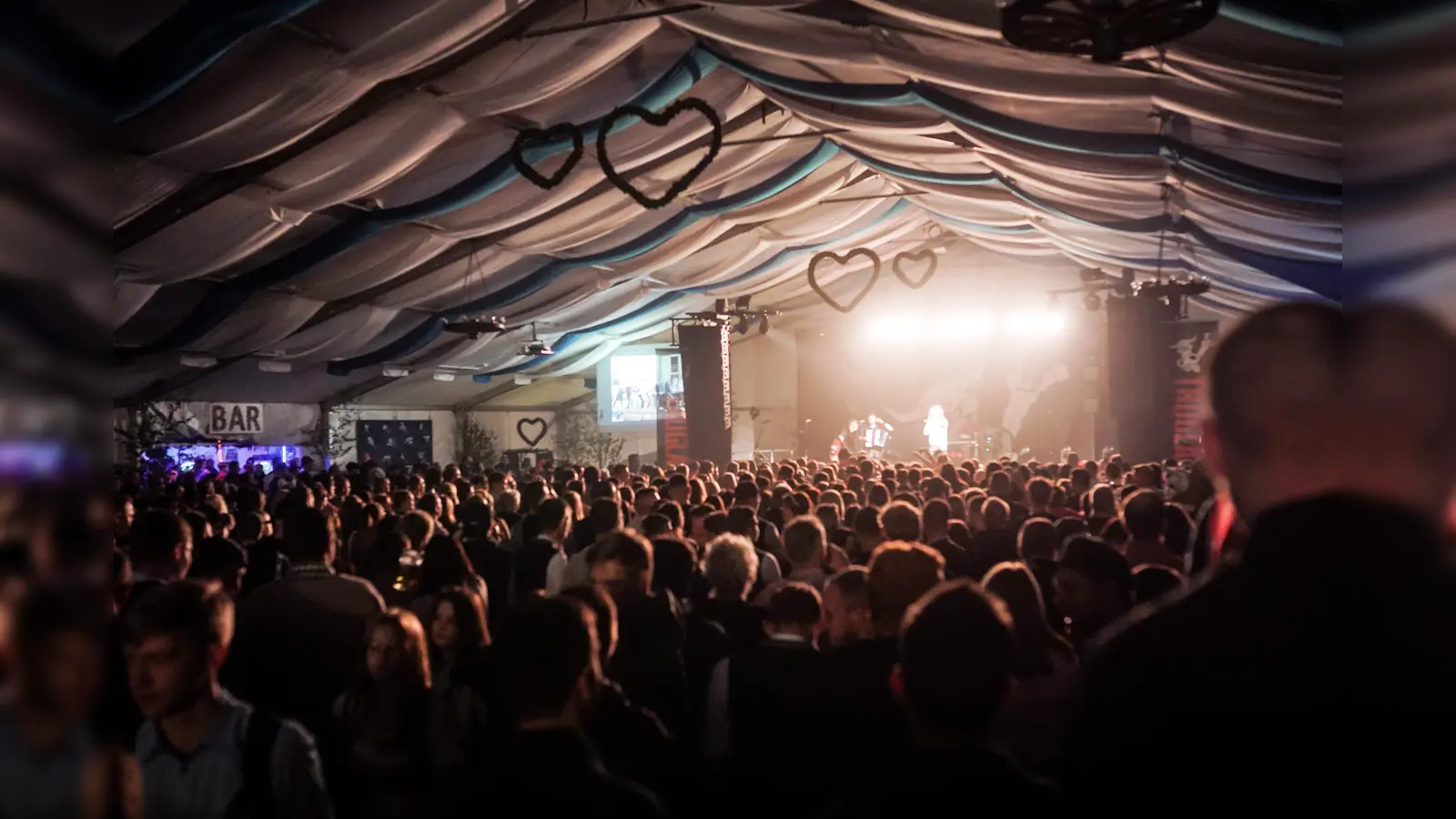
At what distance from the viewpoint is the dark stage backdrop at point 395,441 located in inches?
824

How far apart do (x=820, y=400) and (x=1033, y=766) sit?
21610mm

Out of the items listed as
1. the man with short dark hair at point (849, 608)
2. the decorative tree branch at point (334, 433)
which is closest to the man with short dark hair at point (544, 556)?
the man with short dark hair at point (849, 608)

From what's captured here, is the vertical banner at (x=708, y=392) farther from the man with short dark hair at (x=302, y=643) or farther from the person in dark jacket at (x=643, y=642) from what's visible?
Answer: the man with short dark hair at (x=302, y=643)

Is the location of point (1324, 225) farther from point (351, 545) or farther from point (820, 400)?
point (820, 400)

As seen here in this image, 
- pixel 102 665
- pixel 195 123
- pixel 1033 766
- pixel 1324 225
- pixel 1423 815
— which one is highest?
pixel 195 123

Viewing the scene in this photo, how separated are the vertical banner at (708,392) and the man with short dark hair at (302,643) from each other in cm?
1290

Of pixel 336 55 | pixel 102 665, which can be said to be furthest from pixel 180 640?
pixel 336 55

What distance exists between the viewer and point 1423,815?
1161mm

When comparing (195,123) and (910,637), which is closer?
(910,637)

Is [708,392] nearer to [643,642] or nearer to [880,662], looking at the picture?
[643,642]

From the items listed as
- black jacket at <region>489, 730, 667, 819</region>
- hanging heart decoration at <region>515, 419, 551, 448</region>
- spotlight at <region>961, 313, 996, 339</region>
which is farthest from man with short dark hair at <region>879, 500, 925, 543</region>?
hanging heart decoration at <region>515, 419, 551, 448</region>

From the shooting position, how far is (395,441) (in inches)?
862

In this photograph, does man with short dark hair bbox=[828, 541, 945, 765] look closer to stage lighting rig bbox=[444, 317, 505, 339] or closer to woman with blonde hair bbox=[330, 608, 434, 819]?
woman with blonde hair bbox=[330, 608, 434, 819]

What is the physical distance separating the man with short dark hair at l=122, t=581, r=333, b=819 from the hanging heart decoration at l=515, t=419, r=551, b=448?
75.5ft
